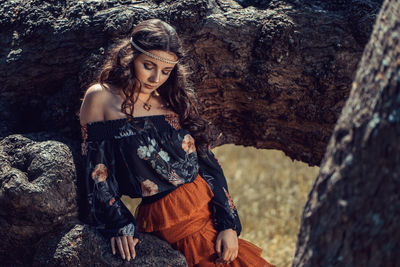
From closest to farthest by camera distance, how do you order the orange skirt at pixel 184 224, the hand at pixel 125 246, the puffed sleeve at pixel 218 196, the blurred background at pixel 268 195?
the hand at pixel 125 246, the orange skirt at pixel 184 224, the puffed sleeve at pixel 218 196, the blurred background at pixel 268 195

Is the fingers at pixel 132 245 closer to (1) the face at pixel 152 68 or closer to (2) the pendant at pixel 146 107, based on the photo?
(2) the pendant at pixel 146 107

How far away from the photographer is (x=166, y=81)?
2795mm

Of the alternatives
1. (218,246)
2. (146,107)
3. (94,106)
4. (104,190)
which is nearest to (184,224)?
(218,246)

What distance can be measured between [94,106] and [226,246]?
105 cm

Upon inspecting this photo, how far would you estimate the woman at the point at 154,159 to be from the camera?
2.47 meters

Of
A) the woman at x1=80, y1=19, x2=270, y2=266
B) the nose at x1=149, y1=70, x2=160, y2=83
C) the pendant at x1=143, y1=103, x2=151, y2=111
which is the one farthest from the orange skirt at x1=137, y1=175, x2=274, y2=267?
the nose at x1=149, y1=70, x2=160, y2=83

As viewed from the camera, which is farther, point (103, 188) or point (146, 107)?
point (146, 107)

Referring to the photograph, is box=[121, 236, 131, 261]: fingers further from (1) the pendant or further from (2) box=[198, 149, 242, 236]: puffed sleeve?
(1) the pendant

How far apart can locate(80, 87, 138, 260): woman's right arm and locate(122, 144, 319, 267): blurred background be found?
269 cm

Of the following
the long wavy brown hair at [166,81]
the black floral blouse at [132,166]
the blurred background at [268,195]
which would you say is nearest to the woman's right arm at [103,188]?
the black floral blouse at [132,166]

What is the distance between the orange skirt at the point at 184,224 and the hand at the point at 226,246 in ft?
0.10

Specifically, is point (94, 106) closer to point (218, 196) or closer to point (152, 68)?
point (152, 68)

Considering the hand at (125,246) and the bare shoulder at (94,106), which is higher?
the bare shoulder at (94,106)

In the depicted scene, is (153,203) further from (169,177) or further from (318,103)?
(318,103)
